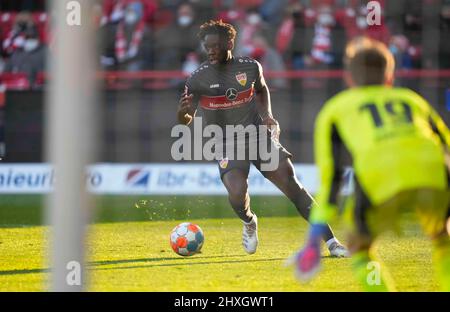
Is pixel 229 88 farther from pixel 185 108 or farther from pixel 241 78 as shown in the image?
pixel 185 108

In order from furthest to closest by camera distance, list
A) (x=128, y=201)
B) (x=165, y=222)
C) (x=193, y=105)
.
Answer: (x=128, y=201) < (x=165, y=222) < (x=193, y=105)

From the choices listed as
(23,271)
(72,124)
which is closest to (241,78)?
(23,271)

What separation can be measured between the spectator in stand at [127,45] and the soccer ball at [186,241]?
264 inches

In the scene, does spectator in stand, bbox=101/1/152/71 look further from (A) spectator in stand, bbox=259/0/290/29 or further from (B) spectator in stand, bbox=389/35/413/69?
(B) spectator in stand, bbox=389/35/413/69

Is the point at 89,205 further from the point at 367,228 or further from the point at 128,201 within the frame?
the point at 128,201

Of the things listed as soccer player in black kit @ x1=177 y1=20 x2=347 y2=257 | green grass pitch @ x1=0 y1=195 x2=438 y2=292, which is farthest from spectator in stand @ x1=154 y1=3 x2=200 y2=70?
soccer player in black kit @ x1=177 y1=20 x2=347 y2=257

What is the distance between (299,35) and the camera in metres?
14.5

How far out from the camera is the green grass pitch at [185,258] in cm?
686

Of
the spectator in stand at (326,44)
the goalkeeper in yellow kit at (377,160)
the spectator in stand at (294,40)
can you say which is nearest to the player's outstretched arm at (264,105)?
the goalkeeper in yellow kit at (377,160)

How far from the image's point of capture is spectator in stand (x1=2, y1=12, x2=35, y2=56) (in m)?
14.7

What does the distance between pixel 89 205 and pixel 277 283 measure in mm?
2500

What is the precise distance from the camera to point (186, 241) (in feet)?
26.5
